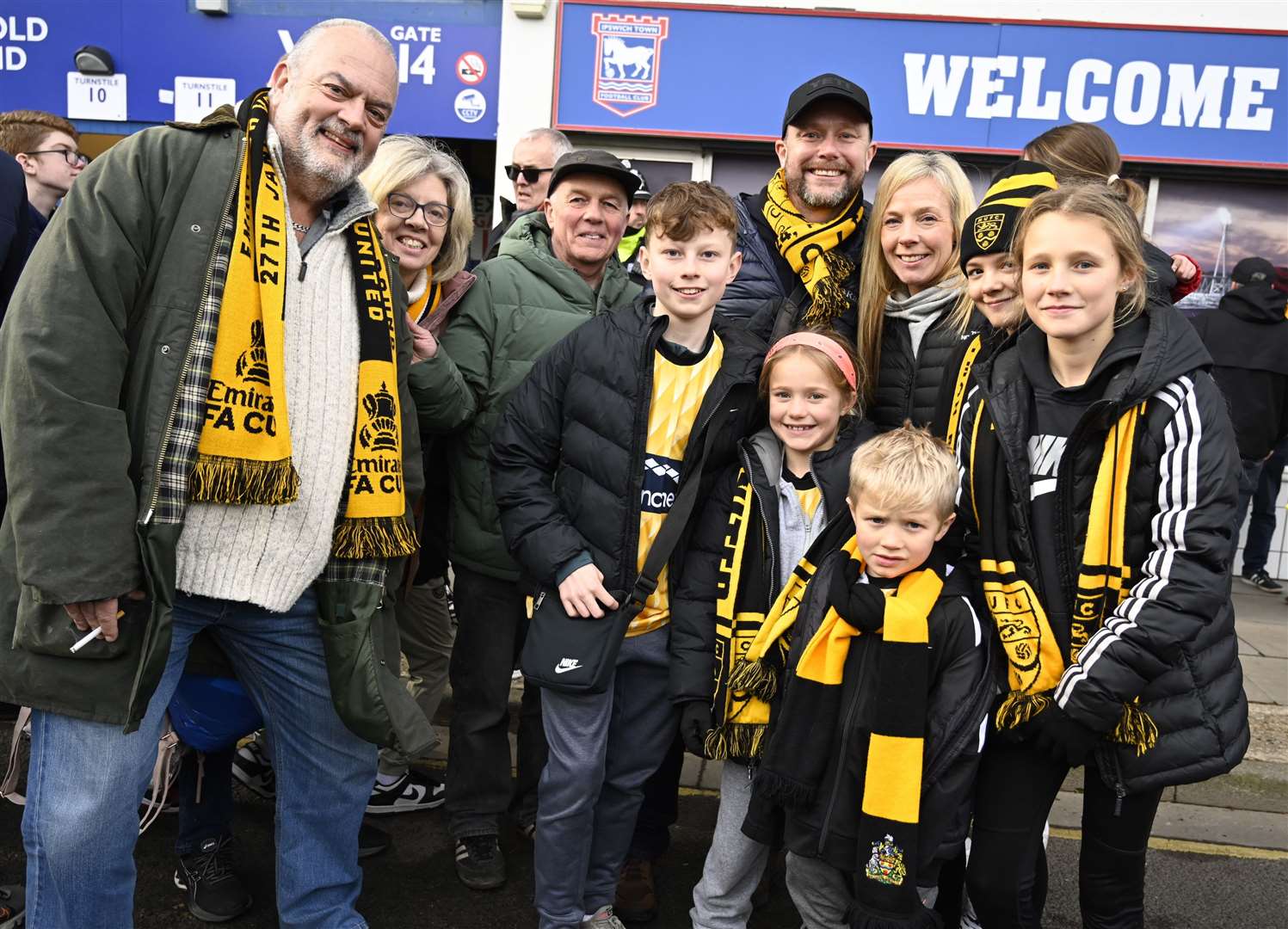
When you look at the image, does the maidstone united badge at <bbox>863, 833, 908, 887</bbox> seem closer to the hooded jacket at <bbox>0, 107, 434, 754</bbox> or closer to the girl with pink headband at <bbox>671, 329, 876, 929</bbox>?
the girl with pink headband at <bbox>671, 329, 876, 929</bbox>

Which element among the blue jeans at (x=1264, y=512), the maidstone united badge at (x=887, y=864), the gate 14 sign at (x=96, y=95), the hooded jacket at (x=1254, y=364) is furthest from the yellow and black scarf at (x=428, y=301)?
the blue jeans at (x=1264, y=512)

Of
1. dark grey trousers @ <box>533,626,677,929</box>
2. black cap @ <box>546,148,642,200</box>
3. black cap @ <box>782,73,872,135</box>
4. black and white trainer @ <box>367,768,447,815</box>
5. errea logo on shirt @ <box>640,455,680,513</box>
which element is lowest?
black and white trainer @ <box>367,768,447,815</box>

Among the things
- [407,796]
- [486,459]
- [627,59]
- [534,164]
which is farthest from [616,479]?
[627,59]

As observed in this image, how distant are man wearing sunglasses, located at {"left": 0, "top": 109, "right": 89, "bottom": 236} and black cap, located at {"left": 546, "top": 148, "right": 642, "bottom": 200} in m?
2.24

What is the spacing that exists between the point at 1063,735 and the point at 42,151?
4.36m

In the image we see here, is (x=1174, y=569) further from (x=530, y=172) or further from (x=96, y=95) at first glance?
(x=96, y=95)

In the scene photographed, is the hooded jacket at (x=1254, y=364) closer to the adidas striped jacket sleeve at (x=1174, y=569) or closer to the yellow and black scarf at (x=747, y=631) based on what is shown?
the adidas striped jacket sleeve at (x=1174, y=569)

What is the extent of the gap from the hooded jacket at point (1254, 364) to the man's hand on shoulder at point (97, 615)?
22.0ft

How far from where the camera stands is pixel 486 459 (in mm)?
3162

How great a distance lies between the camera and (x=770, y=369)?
2.70 m

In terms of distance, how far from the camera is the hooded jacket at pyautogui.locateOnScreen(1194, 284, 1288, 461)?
6.59 metres

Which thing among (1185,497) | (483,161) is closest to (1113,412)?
(1185,497)

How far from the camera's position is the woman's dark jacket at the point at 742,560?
2607 millimetres

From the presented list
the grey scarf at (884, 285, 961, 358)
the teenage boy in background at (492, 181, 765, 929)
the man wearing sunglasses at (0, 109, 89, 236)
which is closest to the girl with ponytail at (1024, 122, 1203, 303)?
the grey scarf at (884, 285, 961, 358)
